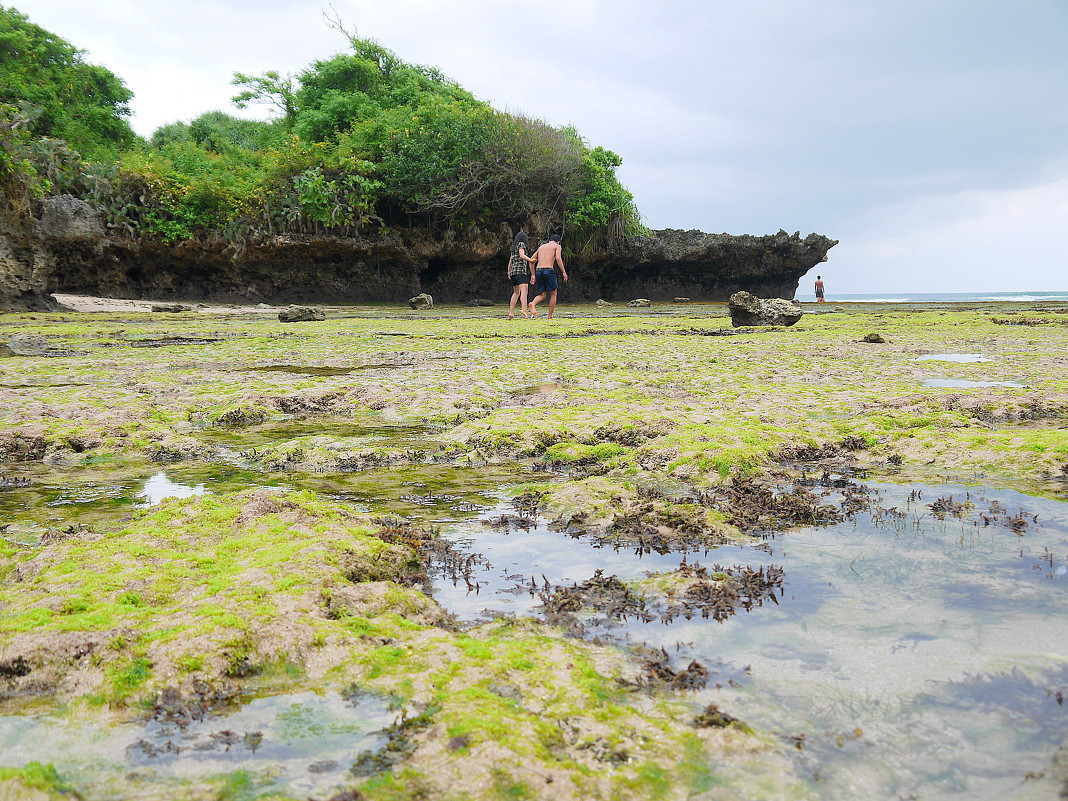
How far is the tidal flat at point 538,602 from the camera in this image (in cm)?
125

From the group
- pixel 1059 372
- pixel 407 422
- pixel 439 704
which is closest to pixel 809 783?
pixel 439 704

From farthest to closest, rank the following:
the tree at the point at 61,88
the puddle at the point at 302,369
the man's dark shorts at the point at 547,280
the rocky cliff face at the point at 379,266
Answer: the tree at the point at 61,88 → the rocky cliff face at the point at 379,266 → the man's dark shorts at the point at 547,280 → the puddle at the point at 302,369

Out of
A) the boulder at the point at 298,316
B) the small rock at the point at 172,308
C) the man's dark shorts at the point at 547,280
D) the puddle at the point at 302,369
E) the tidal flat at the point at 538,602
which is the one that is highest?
the man's dark shorts at the point at 547,280

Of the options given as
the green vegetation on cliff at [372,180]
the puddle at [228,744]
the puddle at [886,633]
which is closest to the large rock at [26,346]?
Result: the puddle at [886,633]

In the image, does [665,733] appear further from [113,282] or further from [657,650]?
[113,282]

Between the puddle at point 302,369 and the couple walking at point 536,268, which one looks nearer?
the puddle at point 302,369

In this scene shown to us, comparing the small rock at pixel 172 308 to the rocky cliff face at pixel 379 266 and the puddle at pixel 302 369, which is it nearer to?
the rocky cliff face at pixel 379 266

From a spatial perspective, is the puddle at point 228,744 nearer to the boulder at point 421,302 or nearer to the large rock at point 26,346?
the large rock at point 26,346

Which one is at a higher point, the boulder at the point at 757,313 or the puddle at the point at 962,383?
the boulder at the point at 757,313

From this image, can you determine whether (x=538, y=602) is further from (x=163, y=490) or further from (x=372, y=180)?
(x=372, y=180)

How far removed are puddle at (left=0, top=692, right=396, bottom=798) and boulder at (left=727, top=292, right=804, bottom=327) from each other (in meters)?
12.4

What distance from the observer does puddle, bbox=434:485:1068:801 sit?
125cm

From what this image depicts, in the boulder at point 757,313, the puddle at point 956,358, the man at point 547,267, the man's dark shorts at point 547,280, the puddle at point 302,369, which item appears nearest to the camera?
the puddle at point 302,369

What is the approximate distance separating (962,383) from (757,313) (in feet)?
25.4
